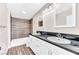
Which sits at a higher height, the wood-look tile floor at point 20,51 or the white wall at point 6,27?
the white wall at point 6,27

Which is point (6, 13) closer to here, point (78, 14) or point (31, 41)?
point (31, 41)

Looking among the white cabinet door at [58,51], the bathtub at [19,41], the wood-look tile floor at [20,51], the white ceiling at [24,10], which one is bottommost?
the wood-look tile floor at [20,51]

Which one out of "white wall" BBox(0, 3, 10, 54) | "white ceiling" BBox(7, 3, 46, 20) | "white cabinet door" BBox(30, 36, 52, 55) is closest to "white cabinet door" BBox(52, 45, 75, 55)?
"white cabinet door" BBox(30, 36, 52, 55)

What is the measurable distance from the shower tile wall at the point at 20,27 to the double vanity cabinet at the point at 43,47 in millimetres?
117

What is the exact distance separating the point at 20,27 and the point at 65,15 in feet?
2.46

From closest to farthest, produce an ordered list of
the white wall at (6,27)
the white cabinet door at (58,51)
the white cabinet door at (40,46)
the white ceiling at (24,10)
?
the white cabinet door at (58,51), the white cabinet door at (40,46), the white ceiling at (24,10), the white wall at (6,27)

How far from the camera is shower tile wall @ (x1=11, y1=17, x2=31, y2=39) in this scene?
5.61 feet

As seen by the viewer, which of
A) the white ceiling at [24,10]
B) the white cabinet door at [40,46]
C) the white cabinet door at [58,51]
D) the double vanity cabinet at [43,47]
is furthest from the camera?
the white ceiling at [24,10]

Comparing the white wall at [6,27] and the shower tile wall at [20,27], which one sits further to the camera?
the white wall at [6,27]

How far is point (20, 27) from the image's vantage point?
1715mm

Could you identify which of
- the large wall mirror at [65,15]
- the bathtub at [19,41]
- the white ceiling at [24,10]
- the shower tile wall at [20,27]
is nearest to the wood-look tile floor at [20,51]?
the bathtub at [19,41]

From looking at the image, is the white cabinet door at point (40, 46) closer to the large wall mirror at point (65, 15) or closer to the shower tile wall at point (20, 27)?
the shower tile wall at point (20, 27)

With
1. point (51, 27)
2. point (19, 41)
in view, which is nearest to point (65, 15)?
point (51, 27)

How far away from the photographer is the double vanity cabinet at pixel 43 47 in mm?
1311
